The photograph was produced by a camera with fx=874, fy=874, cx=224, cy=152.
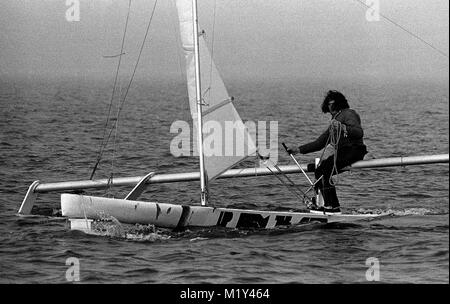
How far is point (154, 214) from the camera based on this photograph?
1391 cm

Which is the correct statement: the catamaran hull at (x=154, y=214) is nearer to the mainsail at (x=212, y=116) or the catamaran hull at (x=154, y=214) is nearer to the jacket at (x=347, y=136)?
the mainsail at (x=212, y=116)

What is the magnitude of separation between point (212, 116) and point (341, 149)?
2.40 metres

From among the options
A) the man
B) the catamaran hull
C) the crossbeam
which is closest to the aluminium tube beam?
the crossbeam

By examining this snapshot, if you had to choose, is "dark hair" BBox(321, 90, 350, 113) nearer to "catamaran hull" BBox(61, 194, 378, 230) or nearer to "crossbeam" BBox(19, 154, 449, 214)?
"crossbeam" BBox(19, 154, 449, 214)

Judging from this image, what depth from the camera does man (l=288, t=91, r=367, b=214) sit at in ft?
49.2

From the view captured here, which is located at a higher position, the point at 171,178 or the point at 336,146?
the point at 336,146

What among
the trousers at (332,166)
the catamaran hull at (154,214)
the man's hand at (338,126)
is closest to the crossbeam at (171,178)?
the trousers at (332,166)

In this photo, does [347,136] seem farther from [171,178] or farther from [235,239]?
[171,178]

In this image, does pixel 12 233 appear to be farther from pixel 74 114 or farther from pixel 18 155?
pixel 74 114

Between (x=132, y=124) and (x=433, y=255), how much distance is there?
1216 inches

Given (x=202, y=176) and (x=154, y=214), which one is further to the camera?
(x=202, y=176)

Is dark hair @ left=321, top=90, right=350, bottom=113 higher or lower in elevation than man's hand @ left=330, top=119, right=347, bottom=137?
higher

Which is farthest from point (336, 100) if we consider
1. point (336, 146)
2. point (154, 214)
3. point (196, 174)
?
point (154, 214)

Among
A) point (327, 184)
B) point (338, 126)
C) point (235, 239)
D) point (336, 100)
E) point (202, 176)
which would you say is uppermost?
point (336, 100)
